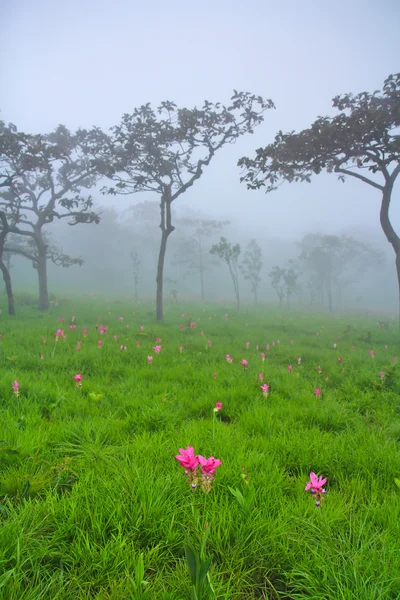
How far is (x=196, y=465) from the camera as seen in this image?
167 centimetres

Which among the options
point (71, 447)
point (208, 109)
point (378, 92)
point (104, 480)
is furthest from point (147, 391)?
point (208, 109)

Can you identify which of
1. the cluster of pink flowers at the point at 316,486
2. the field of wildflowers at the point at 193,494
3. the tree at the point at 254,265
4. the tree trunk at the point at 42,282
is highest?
the tree at the point at 254,265

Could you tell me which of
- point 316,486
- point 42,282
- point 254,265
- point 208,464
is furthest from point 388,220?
point 254,265

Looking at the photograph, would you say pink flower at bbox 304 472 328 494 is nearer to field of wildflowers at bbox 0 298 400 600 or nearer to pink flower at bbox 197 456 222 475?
field of wildflowers at bbox 0 298 400 600

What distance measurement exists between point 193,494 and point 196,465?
25cm

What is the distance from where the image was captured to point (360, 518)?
1.81 metres

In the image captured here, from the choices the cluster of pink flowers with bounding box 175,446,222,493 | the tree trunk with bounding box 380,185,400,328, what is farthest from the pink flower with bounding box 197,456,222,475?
the tree trunk with bounding box 380,185,400,328

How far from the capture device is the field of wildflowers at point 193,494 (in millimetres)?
1368

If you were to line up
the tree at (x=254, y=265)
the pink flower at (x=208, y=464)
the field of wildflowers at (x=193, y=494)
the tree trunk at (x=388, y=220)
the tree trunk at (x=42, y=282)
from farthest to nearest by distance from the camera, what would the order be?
1. the tree at (x=254, y=265)
2. the tree trunk at (x=42, y=282)
3. the tree trunk at (x=388, y=220)
4. the pink flower at (x=208, y=464)
5. the field of wildflowers at (x=193, y=494)

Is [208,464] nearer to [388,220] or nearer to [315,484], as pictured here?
[315,484]

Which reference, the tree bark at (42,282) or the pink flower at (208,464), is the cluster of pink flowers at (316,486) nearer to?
the pink flower at (208,464)

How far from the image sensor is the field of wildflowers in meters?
1.37

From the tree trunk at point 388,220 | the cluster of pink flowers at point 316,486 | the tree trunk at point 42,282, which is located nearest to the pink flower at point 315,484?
the cluster of pink flowers at point 316,486

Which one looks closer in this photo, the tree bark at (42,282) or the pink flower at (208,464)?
the pink flower at (208,464)
